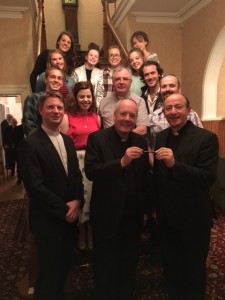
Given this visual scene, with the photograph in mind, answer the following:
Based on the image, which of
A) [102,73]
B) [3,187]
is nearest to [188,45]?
[102,73]

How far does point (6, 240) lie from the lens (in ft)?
11.4

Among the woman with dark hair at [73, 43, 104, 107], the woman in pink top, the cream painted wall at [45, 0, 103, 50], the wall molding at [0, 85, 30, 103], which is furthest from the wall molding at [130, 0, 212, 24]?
the woman in pink top

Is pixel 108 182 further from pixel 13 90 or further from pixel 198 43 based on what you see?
pixel 198 43

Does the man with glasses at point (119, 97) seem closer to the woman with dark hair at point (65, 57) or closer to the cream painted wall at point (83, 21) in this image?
the woman with dark hair at point (65, 57)

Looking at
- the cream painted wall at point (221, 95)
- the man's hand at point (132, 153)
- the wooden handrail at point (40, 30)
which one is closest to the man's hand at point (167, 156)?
the man's hand at point (132, 153)

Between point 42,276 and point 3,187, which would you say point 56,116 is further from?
point 3,187

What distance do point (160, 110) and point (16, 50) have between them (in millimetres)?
3796

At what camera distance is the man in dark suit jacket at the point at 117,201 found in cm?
174

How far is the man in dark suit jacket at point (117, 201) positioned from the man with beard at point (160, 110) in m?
0.43

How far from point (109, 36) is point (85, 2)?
97.6 inches

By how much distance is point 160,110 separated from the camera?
2.29 meters

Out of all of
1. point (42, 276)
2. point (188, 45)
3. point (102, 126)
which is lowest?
point (42, 276)

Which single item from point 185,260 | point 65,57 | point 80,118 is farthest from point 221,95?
point 185,260

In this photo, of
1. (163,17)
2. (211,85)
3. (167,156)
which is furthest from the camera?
(163,17)
